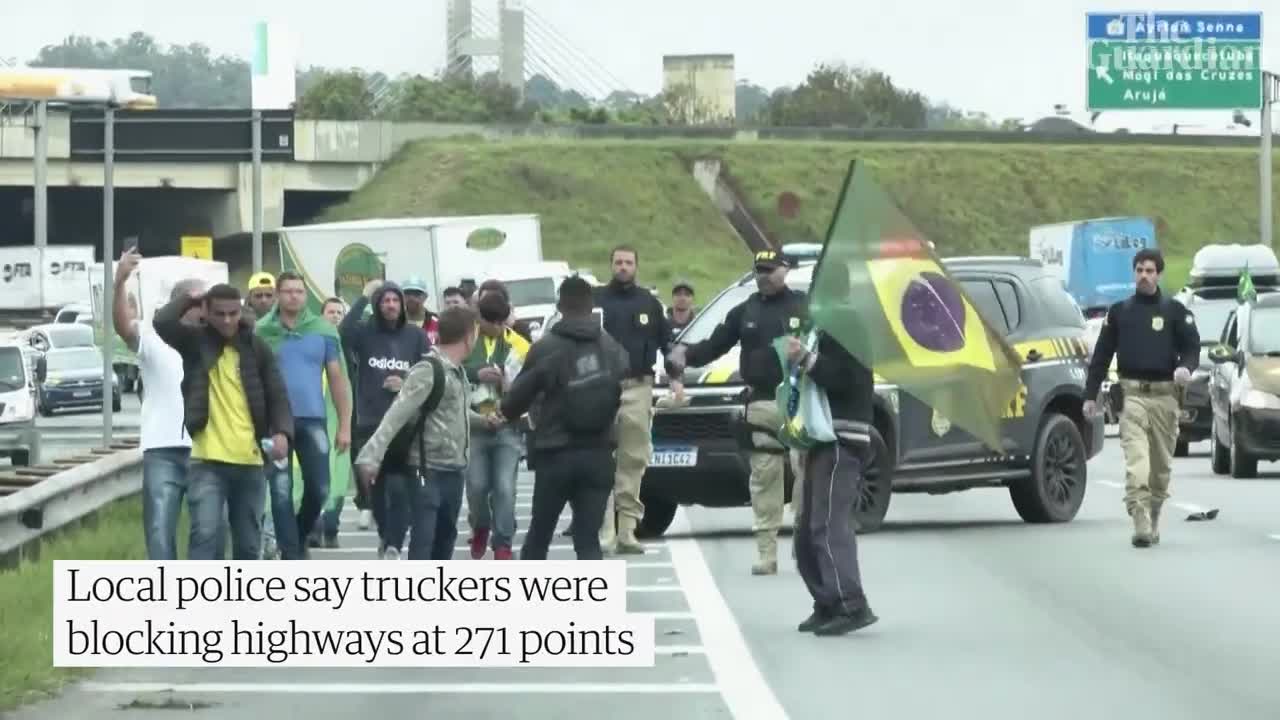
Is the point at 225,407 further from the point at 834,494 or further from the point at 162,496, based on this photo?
the point at 834,494

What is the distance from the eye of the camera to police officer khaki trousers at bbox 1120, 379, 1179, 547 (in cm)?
1919

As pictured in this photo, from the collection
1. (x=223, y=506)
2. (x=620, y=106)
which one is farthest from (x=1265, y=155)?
(x=620, y=106)

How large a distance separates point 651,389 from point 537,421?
5558 millimetres

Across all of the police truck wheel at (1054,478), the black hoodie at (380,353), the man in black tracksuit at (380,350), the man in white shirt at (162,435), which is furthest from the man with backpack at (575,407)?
the police truck wheel at (1054,478)

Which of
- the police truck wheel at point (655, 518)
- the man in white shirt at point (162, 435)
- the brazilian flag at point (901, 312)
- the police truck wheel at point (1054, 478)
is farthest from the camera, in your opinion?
the police truck wheel at point (1054, 478)

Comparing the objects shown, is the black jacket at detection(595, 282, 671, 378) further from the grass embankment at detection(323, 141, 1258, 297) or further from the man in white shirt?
the grass embankment at detection(323, 141, 1258, 297)

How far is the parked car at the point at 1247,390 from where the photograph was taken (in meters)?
28.6

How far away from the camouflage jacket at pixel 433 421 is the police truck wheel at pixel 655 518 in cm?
601

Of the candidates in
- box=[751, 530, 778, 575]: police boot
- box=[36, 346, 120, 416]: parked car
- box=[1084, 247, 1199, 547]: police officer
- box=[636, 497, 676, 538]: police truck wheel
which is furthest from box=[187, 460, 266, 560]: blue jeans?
box=[36, 346, 120, 416]: parked car

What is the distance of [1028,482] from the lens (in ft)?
72.2

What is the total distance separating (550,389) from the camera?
1370 cm

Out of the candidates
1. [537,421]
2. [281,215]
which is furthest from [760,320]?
[281,215]

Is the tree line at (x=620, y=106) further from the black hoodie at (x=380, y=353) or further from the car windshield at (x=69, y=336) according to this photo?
the black hoodie at (x=380, y=353)
